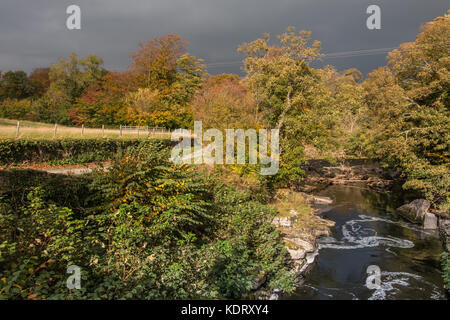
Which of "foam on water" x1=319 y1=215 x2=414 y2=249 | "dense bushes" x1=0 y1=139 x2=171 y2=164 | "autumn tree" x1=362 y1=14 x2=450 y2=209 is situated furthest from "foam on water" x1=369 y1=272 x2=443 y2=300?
"dense bushes" x1=0 y1=139 x2=171 y2=164

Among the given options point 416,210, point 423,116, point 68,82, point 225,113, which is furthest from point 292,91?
point 68,82

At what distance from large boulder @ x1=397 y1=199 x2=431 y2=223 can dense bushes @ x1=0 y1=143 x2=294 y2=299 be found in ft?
36.0

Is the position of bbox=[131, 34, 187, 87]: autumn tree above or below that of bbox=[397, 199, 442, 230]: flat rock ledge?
above

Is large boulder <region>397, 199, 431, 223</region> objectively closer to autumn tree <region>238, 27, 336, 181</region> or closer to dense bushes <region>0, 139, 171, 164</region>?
autumn tree <region>238, 27, 336, 181</region>

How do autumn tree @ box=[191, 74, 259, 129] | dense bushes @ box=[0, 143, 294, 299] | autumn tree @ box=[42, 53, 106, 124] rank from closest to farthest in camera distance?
dense bushes @ box=[0, 143, 294, 299] → autumn tree @ box=[191, 74, 259, 129] → autumn tree @ box=[42, 53, 106, 124]

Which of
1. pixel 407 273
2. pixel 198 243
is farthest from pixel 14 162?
pixel 407 273

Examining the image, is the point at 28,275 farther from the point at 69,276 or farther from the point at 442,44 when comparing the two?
the point at 442,44

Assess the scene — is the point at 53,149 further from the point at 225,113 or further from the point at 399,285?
the point at 399,285

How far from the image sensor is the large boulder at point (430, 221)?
49.0ft

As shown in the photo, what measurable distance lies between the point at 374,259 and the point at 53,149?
1521 centimetres

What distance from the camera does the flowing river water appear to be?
8859 millimetres

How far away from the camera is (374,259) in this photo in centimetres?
1117

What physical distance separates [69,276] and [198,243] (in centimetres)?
354

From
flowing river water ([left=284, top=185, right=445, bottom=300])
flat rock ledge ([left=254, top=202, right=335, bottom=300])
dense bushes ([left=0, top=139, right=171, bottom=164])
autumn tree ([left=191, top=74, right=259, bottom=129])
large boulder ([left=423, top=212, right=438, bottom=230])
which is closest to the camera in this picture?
flat rock ledge ([left=254, top=202, right=335, bottom=300])
